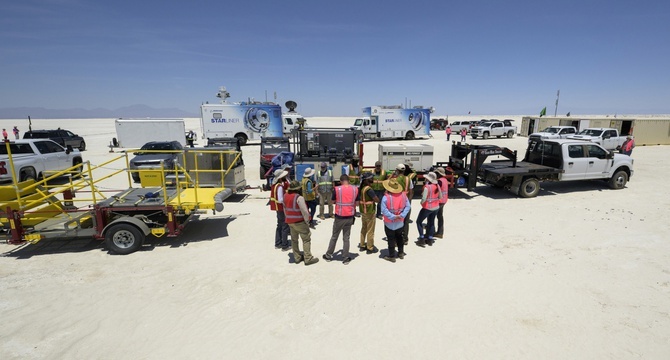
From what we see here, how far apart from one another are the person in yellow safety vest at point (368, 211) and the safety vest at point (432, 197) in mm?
1177

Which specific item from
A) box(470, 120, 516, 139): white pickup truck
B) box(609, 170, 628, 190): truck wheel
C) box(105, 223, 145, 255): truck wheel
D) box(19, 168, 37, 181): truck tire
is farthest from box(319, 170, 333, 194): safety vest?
box(470, 120, 516, 139): white pickup truck

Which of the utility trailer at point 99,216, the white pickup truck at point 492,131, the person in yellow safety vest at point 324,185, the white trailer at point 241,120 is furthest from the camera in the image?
the white pickup truck at point 492,131

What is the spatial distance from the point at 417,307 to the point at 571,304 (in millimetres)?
2259

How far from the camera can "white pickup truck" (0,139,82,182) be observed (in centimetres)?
1134

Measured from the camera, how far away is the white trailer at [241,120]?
24.3 metres

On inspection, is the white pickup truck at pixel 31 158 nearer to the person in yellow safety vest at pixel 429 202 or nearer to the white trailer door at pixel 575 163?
the person in yellow safety vest at pixel 429 202

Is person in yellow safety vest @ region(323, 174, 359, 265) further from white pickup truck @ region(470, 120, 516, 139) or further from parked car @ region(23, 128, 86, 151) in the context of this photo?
white pickup truck @ region(470, 120, 516, 139)

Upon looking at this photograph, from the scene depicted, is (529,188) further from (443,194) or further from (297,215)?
(297,215)

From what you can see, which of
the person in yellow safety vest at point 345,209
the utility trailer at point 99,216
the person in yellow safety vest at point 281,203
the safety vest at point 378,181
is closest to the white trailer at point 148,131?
the utility trailer at point 99,216

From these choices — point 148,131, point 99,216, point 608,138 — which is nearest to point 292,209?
point 99,216

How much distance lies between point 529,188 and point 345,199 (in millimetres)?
7977

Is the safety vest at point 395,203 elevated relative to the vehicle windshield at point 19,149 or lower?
lower

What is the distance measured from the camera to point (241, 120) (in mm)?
24719

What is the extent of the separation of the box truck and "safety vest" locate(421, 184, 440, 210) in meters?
23.1
